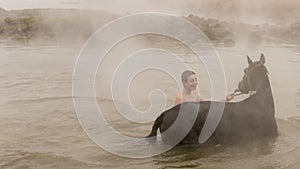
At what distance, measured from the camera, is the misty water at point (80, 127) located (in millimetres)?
7137

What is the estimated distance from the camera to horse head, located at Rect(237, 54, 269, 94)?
8109 millimetres

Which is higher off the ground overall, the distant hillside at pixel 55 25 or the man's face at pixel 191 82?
the distant hillside at pixel 55 25

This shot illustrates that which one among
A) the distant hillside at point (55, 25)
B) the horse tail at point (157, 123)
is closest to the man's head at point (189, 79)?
the horse tail at point (157, 123)

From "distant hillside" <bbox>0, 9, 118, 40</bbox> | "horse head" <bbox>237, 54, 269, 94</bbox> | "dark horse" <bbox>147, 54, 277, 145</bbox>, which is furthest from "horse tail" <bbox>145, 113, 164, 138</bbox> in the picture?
"distant hillside" <bbox>0, 9, 118, 40</bbox>

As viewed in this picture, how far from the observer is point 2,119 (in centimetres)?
980

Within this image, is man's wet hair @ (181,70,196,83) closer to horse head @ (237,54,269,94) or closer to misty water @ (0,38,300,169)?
horse head @ (237,54,269,94)

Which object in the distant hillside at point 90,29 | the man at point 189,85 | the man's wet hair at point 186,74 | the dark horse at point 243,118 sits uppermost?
the distant hillside at point 90,29

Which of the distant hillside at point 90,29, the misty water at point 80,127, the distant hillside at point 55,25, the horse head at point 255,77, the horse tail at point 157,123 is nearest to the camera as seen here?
the misty water at point 80,127

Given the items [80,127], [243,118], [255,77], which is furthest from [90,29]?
[243,118]

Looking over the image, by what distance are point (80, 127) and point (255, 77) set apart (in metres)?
4.00

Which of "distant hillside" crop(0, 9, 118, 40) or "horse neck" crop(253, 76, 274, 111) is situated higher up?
"distant hillside" crop(0, 9, 118, 40)

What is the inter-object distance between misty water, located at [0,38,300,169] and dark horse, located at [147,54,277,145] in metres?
0.19

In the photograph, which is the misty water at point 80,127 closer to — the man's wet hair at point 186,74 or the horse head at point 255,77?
the horse head at point 255,77

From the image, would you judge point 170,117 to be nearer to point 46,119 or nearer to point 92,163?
point 92,163
